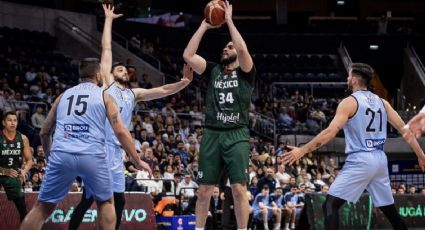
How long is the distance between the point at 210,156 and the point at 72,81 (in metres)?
16.2

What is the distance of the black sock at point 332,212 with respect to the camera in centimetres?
878

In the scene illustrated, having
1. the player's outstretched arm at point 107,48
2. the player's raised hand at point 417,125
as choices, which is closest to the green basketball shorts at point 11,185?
the player's outstretched arm at point 107,48

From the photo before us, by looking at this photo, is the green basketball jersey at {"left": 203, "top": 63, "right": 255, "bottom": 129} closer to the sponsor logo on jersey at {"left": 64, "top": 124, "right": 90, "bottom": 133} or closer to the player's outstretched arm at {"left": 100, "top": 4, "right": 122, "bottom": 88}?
the player's outstretched arm at {"left": 100, "top": 4, "right": 122, "bottom": 88}

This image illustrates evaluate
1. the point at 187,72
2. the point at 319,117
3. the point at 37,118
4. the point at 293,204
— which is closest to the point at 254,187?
the point at 293,204

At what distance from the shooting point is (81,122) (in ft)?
26.0

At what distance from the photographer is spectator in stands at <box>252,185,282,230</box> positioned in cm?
1789

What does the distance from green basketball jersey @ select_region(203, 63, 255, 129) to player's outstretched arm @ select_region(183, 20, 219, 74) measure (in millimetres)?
228

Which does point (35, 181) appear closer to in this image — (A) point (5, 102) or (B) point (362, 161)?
(A) point (5, 102)

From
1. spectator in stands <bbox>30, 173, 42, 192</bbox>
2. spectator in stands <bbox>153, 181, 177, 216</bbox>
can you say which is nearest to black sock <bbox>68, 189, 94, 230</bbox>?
spectator in stands <bbox>153, 181, 177, 216</bbox>

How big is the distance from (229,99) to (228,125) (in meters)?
0.29

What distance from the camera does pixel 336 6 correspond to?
41156mm

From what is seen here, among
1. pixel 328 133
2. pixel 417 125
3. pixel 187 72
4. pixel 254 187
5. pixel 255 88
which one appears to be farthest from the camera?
pixel 255 88

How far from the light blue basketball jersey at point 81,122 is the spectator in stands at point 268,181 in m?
10.8

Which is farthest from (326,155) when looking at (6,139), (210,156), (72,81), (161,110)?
(210,156)
